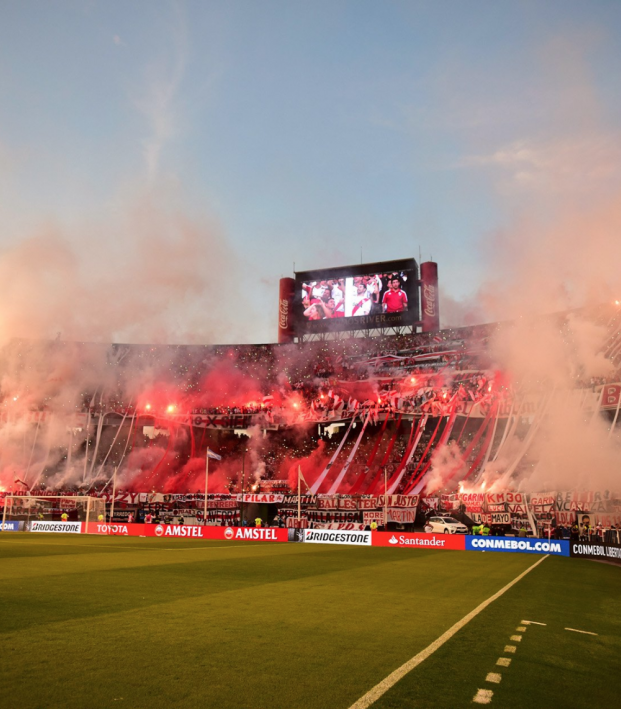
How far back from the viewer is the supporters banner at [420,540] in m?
34.0

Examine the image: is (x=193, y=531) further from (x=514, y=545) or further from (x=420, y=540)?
(x=514, y=545)

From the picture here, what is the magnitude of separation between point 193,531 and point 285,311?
3553 centimetres

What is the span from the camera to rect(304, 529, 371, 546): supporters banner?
1405 inches

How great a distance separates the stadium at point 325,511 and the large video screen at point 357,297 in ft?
0.80

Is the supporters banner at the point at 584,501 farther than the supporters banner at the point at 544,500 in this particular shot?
No

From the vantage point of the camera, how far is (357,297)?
212 ft

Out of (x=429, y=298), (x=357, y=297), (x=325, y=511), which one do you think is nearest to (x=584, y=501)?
(x=325, y=511)

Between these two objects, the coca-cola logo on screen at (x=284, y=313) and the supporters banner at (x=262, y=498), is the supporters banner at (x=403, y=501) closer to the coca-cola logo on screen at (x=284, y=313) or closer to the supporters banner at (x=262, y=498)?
the supporters banner at (x=262, y=498)

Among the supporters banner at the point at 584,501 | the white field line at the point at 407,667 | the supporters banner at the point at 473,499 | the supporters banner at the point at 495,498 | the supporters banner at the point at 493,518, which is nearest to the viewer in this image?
the white field line at the point at 407,667

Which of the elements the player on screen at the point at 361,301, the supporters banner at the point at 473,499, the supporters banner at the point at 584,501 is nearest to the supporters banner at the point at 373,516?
the supporters banner at the point at 473,499

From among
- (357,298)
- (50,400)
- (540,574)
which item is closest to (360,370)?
(357,298)

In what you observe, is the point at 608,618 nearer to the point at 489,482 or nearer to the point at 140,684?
the point at 140,684

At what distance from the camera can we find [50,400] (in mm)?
65688

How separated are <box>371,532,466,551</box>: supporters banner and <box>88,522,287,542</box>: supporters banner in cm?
671
